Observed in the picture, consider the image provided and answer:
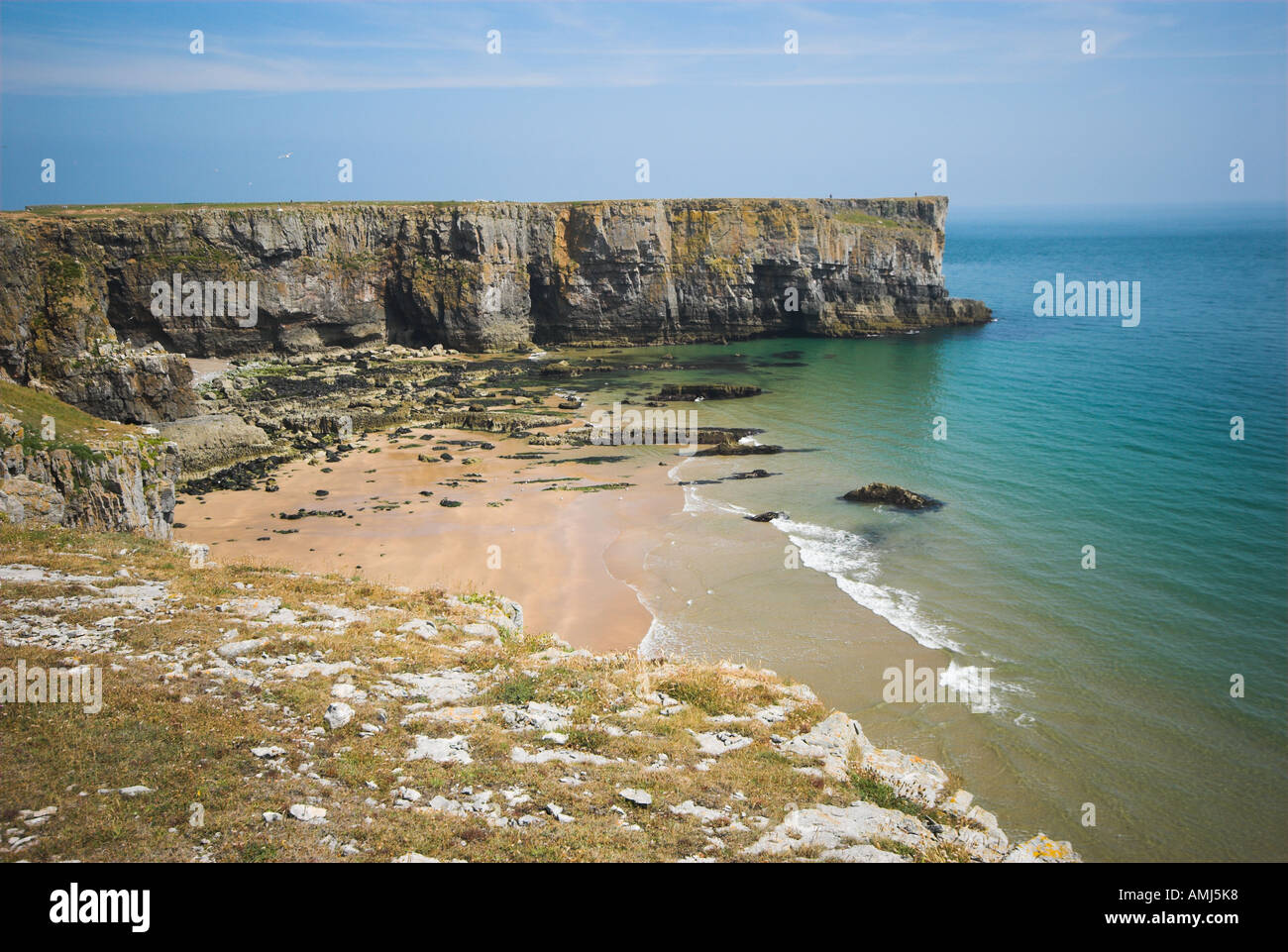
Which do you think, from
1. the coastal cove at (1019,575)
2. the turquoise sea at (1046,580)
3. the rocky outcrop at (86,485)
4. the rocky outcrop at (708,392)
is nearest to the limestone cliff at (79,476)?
the rocky outcrop at (86,485)

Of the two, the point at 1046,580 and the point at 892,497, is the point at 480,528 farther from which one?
the point at 1046,580

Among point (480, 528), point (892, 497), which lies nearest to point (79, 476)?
point (480, 528)

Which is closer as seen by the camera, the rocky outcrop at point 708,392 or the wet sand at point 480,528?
the wet sand at point 480,528

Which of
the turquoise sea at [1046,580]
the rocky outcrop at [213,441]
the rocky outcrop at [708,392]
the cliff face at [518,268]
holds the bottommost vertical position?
the turquoise sea at [1046,580]

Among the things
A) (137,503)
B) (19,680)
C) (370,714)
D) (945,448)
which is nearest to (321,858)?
(370,714)

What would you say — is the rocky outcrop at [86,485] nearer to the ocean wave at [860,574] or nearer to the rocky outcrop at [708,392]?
the ocean wave at [860,574]
